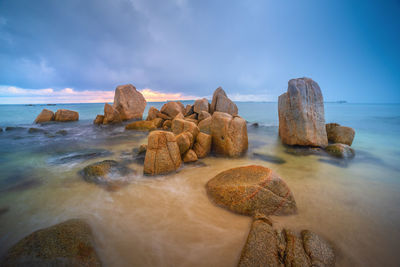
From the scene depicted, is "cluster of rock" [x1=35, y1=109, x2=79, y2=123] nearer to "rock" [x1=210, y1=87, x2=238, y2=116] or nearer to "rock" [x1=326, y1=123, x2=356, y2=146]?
"rock" [x1=210, y1=87, x2=238, y2=116]

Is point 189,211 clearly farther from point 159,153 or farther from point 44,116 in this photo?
point 44,116

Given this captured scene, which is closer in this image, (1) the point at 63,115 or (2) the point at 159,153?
(2) the point at 159,153

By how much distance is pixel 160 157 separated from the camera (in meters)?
5.34

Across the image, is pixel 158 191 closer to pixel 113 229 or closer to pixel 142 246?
pixel 113 229

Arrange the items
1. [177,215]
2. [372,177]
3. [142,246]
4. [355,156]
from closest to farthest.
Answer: [142,246], [177,215], [372,177], [355,156]

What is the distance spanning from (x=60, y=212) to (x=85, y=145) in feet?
23.9

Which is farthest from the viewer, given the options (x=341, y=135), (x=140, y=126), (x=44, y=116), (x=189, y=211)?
(x=44, y=116)

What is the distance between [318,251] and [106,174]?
5748 mm

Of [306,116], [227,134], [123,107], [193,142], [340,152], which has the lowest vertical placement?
[340,152]

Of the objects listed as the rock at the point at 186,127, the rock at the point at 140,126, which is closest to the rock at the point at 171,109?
the rock at the point at 140,126

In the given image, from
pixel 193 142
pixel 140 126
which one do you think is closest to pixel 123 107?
pixel 140 126

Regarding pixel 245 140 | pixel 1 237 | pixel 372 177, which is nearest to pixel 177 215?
pixel 1 237

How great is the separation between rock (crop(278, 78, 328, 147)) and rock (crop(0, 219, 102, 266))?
28.5ft

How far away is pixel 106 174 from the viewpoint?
5.36 metres
